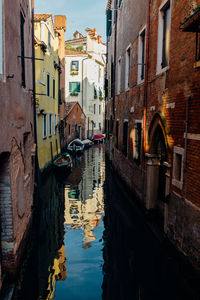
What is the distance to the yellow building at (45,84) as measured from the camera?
13758 millimetres

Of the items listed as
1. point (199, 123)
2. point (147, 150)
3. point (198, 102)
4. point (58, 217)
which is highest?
point (198, 102)

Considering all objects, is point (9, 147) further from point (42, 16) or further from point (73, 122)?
point (73, 122)

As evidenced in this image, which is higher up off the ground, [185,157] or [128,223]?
[185,157]

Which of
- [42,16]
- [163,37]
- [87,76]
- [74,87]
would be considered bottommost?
[163,37]

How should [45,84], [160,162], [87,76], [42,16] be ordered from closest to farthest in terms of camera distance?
[160,162], [45,84], [42,16], [87,76]

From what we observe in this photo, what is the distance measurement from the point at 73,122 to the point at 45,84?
1234 cm

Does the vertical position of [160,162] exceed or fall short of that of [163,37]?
it falls short

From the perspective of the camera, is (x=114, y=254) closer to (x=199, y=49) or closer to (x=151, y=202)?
(x=151, y=202)

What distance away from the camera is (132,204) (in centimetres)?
972

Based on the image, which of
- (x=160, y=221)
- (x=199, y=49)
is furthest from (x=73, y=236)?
(x=199, y=49)

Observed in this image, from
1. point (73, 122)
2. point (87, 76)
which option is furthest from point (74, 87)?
point (73, 122)

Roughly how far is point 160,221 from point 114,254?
1.86m

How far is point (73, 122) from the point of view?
90.1 ft

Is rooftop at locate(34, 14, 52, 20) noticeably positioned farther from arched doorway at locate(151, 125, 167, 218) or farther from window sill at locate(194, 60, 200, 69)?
window sill at locate(194, 60, 200, 69)
